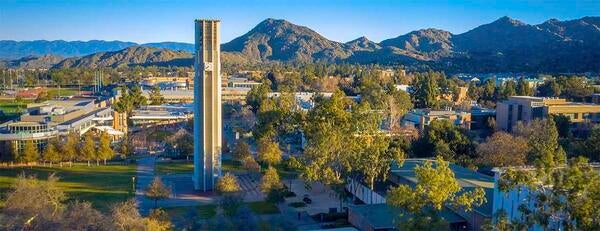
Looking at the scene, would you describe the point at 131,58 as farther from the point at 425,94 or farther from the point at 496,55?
the point at 425,94

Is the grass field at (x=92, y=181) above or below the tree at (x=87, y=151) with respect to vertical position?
below

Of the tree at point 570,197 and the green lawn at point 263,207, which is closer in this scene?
the tree at point 570,197

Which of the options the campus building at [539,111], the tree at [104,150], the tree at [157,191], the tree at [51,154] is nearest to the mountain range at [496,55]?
the campus building at [539,111]

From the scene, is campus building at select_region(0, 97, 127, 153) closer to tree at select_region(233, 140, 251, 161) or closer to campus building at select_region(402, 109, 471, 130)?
tree at select_region(233, 140, 251, 161)

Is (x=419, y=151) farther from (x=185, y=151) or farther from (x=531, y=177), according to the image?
(x=531, y=177)

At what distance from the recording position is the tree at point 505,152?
28.1m

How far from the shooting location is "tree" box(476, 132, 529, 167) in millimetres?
28094

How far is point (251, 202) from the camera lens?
27.0 meters

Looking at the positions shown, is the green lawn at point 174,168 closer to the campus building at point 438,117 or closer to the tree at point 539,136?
the campus building at point 438,117

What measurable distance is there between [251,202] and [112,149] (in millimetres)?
15447

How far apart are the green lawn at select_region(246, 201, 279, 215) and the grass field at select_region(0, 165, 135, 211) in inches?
254

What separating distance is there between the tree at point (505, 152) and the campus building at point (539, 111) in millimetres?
13655

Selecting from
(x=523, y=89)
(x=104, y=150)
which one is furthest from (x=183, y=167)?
(x=523, y=89)

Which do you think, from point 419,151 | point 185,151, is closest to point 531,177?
point 419,151
